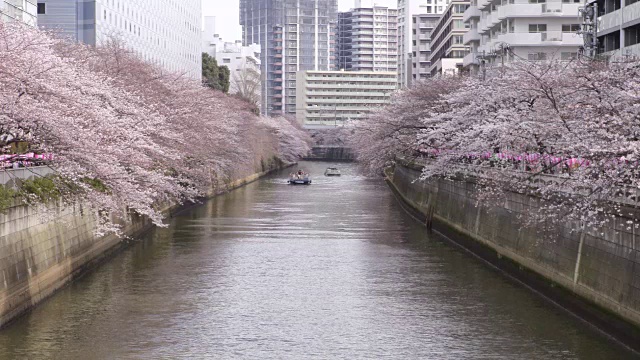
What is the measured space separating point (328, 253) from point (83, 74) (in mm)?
11966

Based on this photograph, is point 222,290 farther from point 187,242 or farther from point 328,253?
point 187,242

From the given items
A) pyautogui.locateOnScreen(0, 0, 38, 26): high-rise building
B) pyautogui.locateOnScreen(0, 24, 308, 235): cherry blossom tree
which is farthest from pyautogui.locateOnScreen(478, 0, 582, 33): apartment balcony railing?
pyautogui.locateOnScreen(0, 0, 38, 26): high-rise building

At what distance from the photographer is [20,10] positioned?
183 feet

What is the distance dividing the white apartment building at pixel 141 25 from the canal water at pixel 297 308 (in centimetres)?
2288

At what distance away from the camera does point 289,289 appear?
30203mm

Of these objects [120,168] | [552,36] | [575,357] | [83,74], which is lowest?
[575,357]

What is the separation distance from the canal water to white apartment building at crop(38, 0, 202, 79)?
22.9 metres

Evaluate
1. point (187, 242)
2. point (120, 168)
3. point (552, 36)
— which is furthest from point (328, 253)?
point (552, 36)

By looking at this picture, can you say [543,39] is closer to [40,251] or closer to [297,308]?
[297,308]

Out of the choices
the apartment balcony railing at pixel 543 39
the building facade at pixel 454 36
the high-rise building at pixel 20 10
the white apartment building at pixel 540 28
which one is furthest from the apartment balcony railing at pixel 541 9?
the building facade at pixel 454 36

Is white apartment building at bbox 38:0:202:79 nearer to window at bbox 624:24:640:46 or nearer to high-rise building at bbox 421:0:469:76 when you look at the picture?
high-rise building at bbox 421:0:469:76

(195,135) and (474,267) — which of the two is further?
(195,135)

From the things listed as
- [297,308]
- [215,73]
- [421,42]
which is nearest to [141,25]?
[215,73]

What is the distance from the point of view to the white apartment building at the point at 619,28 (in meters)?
44.2
